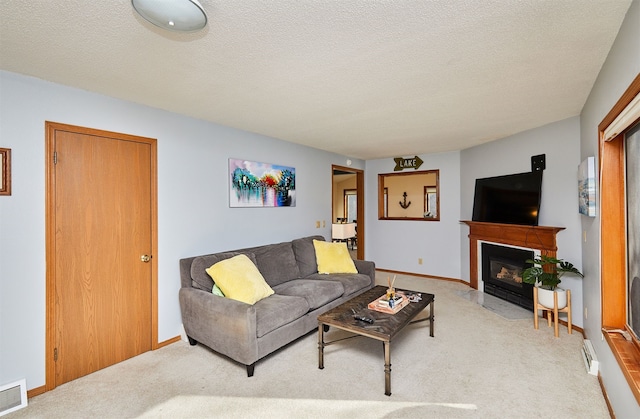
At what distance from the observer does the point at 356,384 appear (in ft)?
7.41

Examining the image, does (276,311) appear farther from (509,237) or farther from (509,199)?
(509,199)

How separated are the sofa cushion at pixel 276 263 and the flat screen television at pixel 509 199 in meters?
2.91

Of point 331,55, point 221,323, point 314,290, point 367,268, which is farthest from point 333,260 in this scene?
point 331,55

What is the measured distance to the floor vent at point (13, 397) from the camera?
1992 millimetres

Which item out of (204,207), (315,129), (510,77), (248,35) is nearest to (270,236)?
(204,207)

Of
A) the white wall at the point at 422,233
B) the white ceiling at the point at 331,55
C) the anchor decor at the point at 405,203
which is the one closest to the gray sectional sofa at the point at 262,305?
the white ceiling at the point at 331,55

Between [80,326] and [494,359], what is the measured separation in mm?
3470

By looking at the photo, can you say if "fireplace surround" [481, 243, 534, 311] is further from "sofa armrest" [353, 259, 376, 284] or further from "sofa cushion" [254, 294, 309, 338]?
"sofa cushion" [254, 294, 309, 338]

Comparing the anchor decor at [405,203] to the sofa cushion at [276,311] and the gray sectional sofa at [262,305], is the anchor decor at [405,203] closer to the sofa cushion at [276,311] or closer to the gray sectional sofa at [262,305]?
the gray sectional sofa at [262,305]

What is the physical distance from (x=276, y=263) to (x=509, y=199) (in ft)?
10.5

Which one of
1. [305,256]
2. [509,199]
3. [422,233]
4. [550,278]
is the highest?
[509,199]

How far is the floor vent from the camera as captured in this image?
1992 mm

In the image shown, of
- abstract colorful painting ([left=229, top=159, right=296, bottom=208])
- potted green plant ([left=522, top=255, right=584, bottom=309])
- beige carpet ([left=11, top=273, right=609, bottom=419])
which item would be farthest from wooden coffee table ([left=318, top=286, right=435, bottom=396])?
abstract colorful painting ([left=229, top=159, right=296, bottom=208])

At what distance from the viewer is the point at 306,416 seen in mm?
1916
